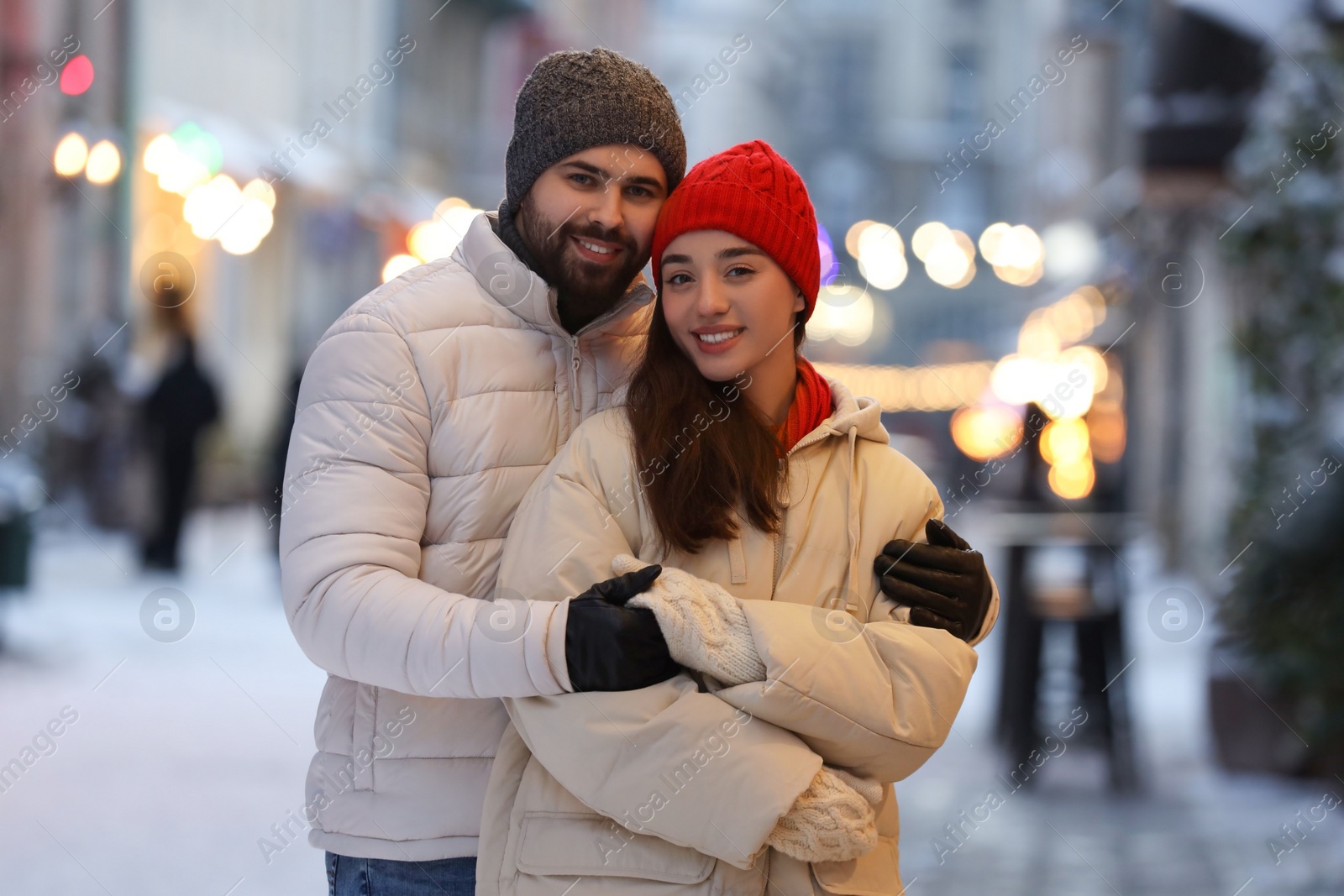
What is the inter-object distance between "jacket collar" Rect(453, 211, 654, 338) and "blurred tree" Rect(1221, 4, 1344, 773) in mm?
4121

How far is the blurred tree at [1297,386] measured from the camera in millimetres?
5629

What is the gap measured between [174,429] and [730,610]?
1042cm

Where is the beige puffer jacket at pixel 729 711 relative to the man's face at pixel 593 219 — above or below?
below

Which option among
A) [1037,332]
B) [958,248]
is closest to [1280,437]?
[958,248]

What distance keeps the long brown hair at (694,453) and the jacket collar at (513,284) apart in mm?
155

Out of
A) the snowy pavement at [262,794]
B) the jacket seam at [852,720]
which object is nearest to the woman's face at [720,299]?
the jacket seam at [852,720]

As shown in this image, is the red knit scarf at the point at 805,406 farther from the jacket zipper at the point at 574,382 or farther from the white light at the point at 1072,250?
the white light at the point at 1072,250

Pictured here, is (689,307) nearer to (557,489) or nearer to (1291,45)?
(557,489)

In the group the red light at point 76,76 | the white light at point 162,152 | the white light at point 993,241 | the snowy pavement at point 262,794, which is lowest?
the snowy pavement at point 262,794

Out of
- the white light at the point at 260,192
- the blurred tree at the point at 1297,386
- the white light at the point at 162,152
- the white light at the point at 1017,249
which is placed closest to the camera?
the blurred tree at the point at 1297,386

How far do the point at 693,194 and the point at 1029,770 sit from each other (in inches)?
204

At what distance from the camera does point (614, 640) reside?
1915 millimetres

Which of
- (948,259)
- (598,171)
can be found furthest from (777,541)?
(948,259)

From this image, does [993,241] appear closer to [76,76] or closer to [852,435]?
[76,76]
